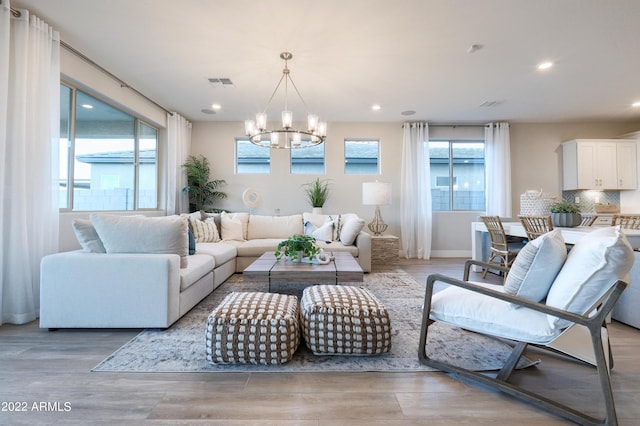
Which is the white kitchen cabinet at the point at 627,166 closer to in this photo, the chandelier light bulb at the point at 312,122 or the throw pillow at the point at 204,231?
the chandelier light bulb at the point at 312,122

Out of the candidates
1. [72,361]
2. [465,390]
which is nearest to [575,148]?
[465,390]

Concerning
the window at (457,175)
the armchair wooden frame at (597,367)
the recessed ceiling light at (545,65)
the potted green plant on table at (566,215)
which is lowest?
the armchair wooden frame at (597,367)

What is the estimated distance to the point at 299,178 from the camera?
5.61 meters

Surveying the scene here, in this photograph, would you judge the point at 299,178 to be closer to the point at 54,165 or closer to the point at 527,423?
the point at 54,165

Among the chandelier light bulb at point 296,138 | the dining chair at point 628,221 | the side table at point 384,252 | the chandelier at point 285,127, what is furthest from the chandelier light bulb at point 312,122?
the dining chair at point 628,221

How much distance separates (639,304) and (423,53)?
2.95 meters

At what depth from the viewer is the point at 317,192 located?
17.5 feet

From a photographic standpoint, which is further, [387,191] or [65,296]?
[387,191]

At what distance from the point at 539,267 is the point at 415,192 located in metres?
4.20

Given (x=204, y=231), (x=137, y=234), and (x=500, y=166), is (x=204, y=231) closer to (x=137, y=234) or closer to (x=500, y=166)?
(x=137, y=234)

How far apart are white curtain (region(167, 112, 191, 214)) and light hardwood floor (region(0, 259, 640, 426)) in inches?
133

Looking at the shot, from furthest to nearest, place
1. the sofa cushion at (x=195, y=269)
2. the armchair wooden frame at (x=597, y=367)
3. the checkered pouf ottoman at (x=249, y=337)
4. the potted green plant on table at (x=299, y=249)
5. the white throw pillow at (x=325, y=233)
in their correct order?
1. the white throw pillow at (x=325, y=233)
2. the potted green plant on table at (x=299, y=249)
3. the sofa cushion at (x=195, y=269)
4. the checkered pouf ottoman at (x=249, y=337)
5. the armchair wooden frame at (x=597, y=367)

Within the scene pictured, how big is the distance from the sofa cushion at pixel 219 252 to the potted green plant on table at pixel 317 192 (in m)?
1.87

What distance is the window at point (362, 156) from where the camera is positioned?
570cm
